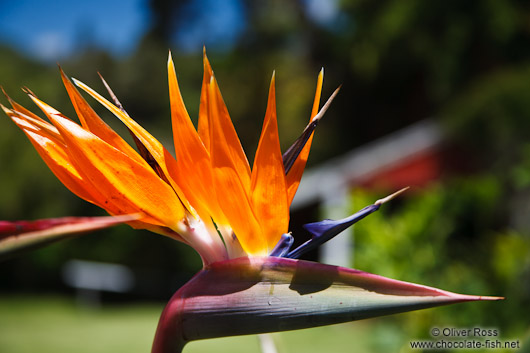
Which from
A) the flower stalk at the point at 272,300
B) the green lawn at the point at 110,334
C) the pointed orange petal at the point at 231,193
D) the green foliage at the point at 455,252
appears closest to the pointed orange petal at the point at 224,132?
the pointed orange petal at the point at 231,193

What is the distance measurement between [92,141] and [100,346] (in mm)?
5187

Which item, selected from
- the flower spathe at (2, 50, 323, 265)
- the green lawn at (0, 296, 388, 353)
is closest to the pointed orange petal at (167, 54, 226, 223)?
the flower spathe at (2, 50, 323, 265)

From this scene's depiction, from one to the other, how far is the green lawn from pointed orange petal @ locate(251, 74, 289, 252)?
318 cm

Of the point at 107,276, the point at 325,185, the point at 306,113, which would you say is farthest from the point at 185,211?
the point at 306,113

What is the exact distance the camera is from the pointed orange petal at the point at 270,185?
1.71ft

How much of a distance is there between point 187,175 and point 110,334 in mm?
5950

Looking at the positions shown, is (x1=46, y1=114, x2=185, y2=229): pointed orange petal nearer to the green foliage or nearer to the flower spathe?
the flower spathe

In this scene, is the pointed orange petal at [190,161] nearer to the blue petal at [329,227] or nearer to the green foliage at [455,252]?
the blue petal at [329,227]

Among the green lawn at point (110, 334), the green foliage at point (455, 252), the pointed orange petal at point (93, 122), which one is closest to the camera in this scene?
the pointed orange petal at point (93, 122)

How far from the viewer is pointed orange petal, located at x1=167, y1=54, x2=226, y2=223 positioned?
1.74 ft

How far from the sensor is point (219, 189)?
1.71ft

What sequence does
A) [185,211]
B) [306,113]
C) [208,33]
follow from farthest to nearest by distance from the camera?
1. [208,33]
2. [306,113]
3. [185,211]

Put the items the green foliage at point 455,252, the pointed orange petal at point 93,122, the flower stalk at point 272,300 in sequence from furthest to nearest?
1. the green foliage at point 455,252
2. the pointed orange petal at point 93,122
3. the flower stalk at point 272,300

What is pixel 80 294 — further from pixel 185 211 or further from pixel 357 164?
pixel 185 211
